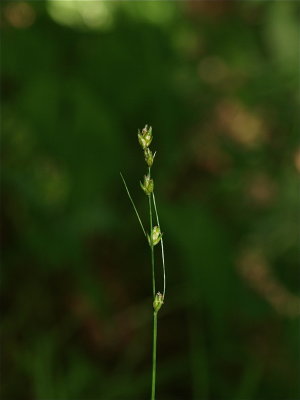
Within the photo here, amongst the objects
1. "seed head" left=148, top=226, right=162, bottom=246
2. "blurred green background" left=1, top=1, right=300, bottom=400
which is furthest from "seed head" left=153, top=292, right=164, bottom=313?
"blurred green background" left=1, top=1, right=300, bottom=400

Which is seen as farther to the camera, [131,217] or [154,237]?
[131,217]

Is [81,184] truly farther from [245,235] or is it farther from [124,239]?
[245,235]

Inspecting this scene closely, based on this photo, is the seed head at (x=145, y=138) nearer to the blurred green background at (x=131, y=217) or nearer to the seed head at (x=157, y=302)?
the seed head at (x=157, y=302)

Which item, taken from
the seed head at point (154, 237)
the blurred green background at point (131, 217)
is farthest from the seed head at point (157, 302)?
the blurred green background at point (131, 217)

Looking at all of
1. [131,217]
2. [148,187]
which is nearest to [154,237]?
[148,187]

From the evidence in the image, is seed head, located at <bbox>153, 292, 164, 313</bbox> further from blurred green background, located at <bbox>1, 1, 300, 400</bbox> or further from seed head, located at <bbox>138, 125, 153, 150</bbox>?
blurred green background, located at <bbox>1, 1, 300, 400</bbox>

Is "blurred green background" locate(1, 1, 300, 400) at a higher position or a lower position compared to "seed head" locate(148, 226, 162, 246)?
lower

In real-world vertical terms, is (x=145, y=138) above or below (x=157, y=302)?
above

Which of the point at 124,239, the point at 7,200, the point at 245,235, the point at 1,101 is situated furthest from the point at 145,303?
the point at 1,101

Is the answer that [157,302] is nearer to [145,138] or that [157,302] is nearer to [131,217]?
[145,138]
